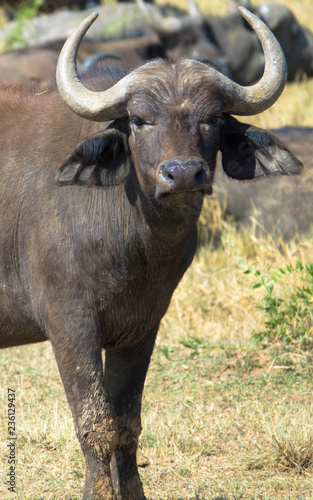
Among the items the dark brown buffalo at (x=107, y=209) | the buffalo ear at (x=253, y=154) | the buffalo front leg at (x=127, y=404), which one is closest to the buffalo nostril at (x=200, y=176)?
the dark brown buffalo at (x=107, y=209)

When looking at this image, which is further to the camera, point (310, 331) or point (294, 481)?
point (310, 331)

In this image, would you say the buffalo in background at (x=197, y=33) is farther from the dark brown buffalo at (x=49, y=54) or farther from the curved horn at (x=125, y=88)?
the curved horn at (x=125, y=88)

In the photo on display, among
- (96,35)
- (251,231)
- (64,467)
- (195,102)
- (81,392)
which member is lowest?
(96,35)

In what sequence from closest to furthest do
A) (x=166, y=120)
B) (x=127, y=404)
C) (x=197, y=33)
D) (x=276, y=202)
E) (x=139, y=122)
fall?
(x=166, y=120), (x=139, y=122), (x=127, y=404), (x=276, y=202), (x=197, y=33)

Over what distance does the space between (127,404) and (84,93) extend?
1708 mm

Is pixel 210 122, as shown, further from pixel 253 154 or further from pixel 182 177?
pixel 182 177

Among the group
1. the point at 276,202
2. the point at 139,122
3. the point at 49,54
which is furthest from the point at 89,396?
the point at 49,54

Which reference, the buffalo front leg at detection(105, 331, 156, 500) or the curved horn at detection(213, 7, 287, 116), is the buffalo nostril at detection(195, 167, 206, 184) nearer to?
the curved horn at detection(213, 7, 287, 116)

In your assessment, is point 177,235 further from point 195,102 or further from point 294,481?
point 294,481

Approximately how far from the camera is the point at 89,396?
3.81 m

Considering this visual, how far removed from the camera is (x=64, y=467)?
4648 millimetres

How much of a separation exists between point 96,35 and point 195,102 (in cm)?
1241

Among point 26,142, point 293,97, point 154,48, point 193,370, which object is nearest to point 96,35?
point 154,48

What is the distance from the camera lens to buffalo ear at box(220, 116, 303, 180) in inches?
157
